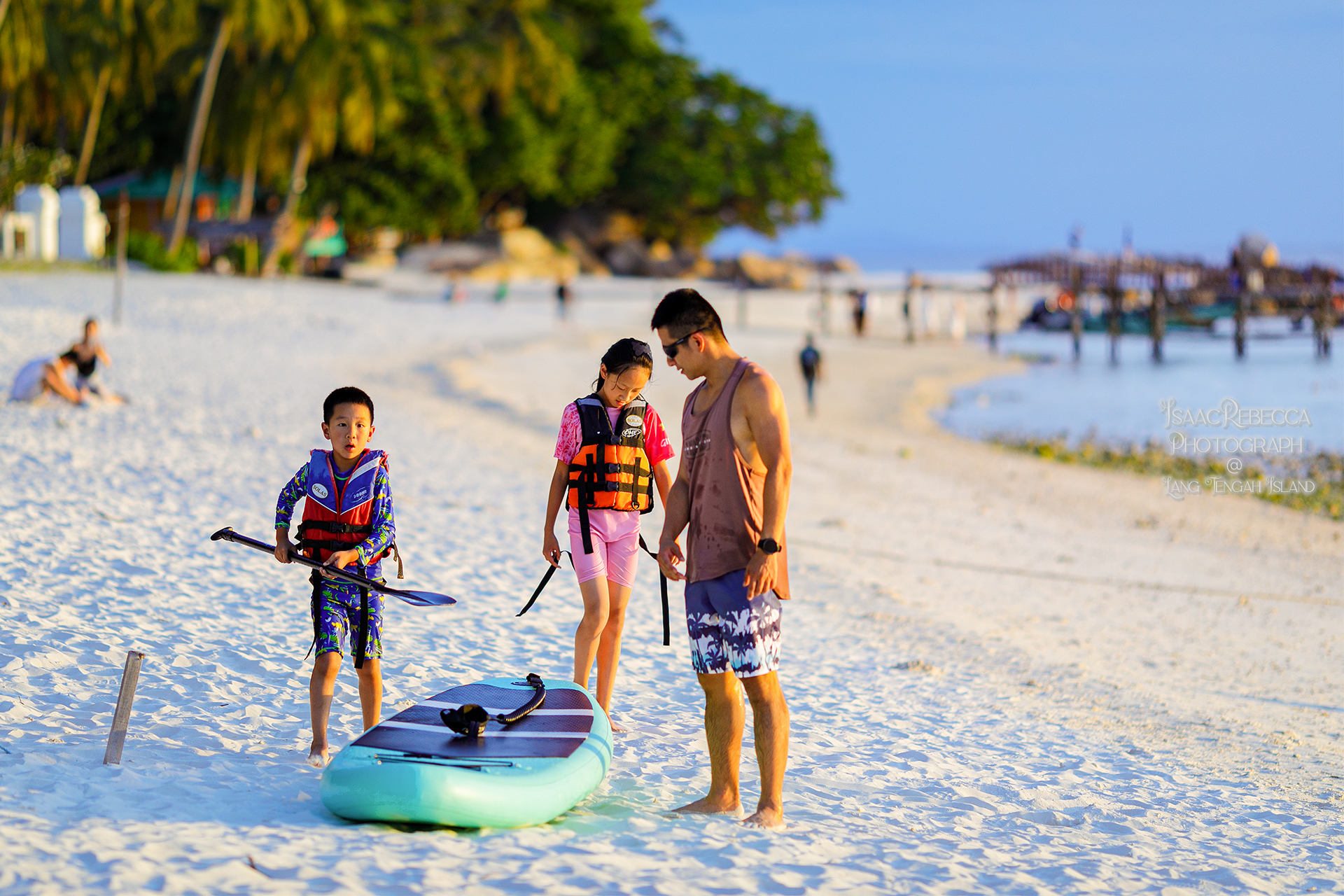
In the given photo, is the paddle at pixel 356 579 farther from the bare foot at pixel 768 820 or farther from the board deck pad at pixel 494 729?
the bare foot at pixel 768 820

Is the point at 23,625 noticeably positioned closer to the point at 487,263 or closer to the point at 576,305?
the point at 576,305

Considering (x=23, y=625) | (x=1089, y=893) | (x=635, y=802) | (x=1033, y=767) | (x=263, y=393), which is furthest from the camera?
(x=263, y=393)

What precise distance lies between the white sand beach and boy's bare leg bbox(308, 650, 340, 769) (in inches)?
3.4

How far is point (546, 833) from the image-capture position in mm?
4398

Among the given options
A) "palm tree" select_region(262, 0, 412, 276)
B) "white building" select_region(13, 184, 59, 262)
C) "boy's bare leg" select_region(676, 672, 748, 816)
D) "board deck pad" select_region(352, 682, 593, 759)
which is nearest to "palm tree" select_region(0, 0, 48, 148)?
"white building" select_region(13, 184, 59, 262)

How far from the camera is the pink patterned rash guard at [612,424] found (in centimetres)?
524

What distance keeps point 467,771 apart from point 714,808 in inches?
38.4

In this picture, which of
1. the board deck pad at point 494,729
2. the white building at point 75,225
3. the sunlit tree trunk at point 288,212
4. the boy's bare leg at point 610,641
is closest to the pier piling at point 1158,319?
the sunlit tree trunk at point 288,212

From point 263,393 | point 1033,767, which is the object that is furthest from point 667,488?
point 263,393

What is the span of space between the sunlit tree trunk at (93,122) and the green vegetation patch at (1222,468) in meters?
29.5

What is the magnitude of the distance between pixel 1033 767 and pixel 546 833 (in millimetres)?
2502

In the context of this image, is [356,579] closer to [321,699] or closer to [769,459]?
[321,699]

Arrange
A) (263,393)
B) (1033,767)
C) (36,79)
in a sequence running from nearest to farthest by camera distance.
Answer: (1033,767) → (263,393) → (36,79)

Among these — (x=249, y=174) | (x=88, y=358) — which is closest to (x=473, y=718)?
(x=88, y=358)
